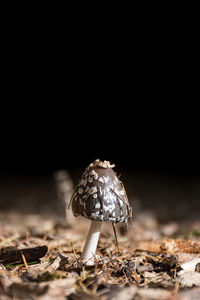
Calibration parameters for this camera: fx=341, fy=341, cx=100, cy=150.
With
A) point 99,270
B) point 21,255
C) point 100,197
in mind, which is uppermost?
point 100,197

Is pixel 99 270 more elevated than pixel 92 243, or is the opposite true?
pixel 92 243

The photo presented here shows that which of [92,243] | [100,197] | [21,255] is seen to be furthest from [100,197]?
[21,255]

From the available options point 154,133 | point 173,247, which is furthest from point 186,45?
point 173,247

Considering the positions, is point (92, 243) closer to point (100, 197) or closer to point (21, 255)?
point (100, 197)

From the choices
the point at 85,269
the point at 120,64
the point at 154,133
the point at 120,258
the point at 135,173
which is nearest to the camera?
the point at 85,269

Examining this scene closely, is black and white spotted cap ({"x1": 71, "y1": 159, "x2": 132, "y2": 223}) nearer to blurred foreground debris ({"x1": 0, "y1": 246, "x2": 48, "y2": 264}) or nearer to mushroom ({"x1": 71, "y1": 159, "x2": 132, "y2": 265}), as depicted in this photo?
mushroom ({"x1": 71, "y1": 159, "x2": 132, "y2": 265})

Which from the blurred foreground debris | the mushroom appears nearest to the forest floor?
the blurred foreground debris

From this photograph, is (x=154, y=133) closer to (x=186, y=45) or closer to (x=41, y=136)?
(x=186, y=45)
